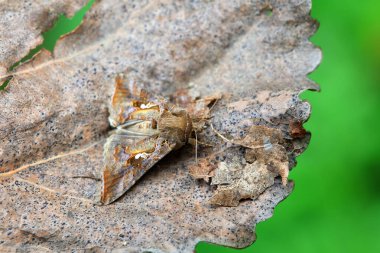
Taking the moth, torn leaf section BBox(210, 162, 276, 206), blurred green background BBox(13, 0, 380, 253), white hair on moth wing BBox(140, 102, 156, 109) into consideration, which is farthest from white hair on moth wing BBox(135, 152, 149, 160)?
blurred green background BBox(13, 0, 380, 253)

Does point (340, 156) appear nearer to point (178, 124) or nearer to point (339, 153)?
point (339, 153)

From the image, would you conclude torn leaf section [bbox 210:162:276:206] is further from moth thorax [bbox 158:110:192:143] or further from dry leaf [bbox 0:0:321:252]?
moth thorax [bbox 158:110:192:143]

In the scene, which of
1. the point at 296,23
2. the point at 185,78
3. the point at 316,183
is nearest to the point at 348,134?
the point at 316,183

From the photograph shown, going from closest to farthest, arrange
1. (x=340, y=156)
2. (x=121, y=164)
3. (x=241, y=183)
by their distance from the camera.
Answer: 1. (x=241, y=183)
2. (x=121, y=164)
3. (x=340, y=156)

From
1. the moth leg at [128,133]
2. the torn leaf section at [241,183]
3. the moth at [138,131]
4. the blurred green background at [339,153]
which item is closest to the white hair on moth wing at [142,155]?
the moth at [138,131]

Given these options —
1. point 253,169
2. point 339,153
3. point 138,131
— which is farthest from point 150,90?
point 339,153

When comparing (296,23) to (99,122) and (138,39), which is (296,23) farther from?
(99,122)
